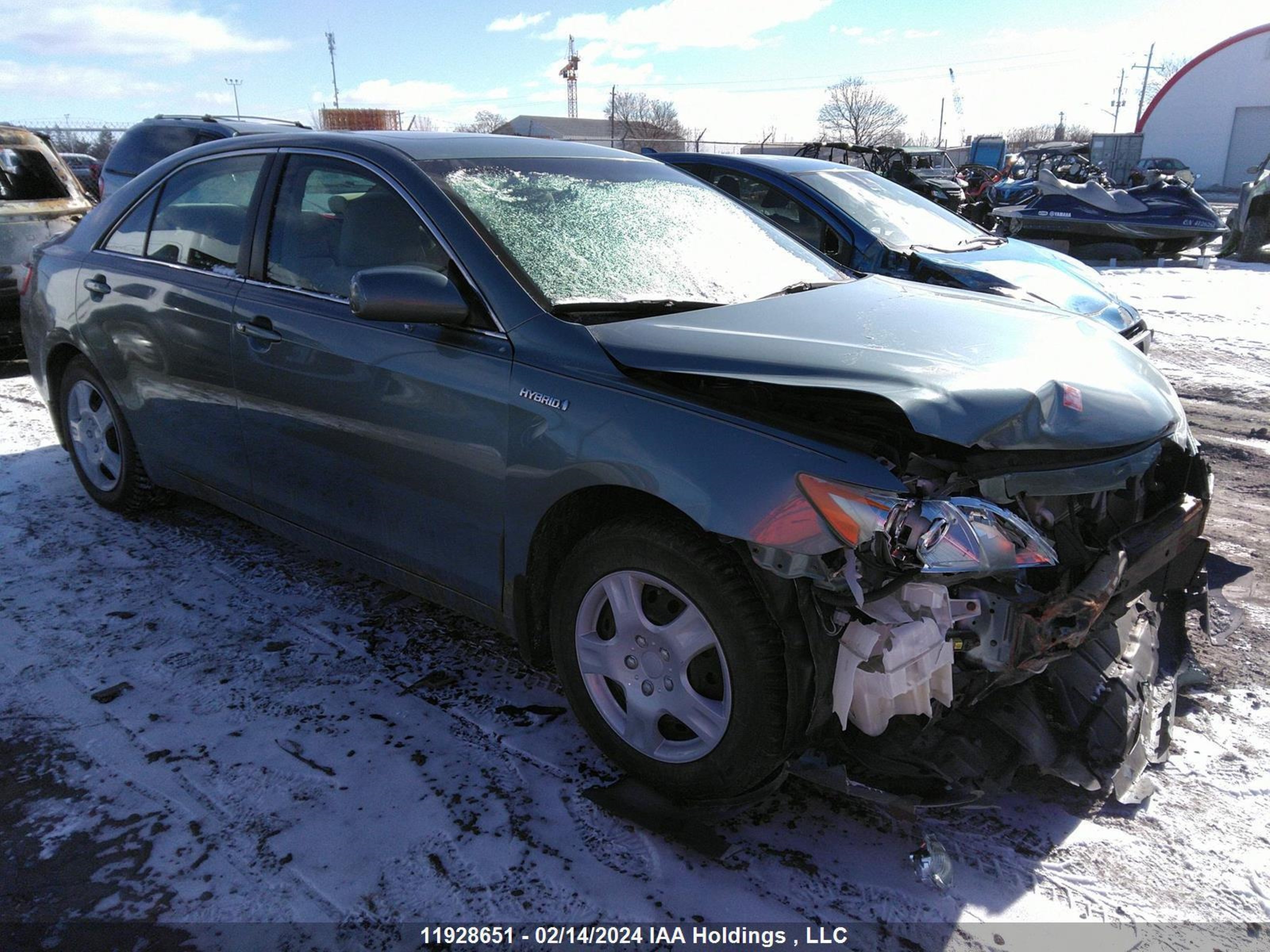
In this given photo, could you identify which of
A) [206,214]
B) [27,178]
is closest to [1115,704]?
[206,214]

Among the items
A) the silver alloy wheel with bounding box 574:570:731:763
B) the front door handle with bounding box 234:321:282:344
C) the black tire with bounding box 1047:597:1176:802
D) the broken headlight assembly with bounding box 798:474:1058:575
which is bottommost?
the black tire with bounding box 1047:597:1176:802

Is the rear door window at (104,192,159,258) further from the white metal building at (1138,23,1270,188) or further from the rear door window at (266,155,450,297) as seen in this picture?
the white metal building at (1138,23,1270,188)

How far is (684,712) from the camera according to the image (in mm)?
2480

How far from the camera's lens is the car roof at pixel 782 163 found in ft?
23.8

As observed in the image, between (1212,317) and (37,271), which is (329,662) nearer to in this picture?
(37,271)

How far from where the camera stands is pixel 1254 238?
14.3 meters

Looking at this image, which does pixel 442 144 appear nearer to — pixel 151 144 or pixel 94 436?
pixel 94 436

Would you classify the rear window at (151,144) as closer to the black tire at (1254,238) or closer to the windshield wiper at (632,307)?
the windshield wiper at (632,307)

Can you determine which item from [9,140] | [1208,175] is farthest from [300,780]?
[1208,175]

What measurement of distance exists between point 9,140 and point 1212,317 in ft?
39.1

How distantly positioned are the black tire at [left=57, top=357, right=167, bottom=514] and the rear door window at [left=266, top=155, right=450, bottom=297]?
151 centimetres

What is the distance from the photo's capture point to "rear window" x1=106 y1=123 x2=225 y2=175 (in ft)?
33.5

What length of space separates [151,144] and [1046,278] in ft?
31.5

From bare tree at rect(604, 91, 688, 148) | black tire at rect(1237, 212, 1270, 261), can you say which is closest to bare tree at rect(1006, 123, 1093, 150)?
bare tree at rect(604, 91, 688, 148)
